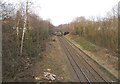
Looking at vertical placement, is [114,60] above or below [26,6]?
below

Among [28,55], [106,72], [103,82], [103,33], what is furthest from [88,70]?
[103,33]

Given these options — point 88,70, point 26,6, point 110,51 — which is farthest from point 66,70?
point 110,51

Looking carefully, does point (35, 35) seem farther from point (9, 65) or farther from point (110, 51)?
point (9, 65)

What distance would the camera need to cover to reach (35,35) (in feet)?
Result: 98.7

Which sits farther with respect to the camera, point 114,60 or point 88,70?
point 114,60

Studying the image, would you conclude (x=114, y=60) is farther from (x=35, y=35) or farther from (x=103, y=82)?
(x=35, y=35)

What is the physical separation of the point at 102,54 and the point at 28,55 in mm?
9175

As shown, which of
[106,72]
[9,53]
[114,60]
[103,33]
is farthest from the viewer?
[103,33]

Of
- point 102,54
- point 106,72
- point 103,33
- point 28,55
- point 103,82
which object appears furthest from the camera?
point 103,33

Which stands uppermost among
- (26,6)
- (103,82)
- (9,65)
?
(26,6)

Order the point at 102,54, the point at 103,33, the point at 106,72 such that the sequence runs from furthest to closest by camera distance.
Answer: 1. the point at 103,33
2. the point at 102,54
3. the point at 106,72

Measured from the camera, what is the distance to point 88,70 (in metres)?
17.5

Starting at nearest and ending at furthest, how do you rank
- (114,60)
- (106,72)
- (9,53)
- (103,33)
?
(9,53)
(106,72)
(114,60)
(103,33)

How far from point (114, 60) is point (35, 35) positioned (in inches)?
509
